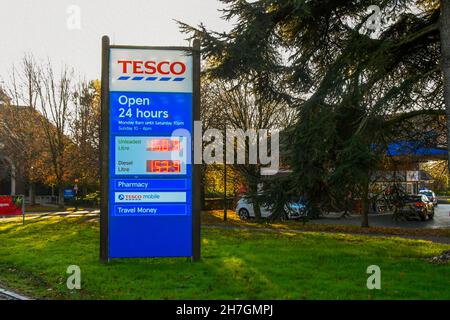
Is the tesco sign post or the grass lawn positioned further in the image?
the tesco sign post

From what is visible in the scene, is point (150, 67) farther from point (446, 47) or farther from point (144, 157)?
point (446, 47)

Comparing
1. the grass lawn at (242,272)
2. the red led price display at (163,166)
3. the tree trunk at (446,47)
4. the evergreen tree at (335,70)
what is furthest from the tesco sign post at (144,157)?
the tree trunk at (446,47)

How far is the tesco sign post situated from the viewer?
10.9m

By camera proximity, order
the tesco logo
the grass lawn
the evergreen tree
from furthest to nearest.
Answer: the tesco logo < the evergreen tree < the grass lawn

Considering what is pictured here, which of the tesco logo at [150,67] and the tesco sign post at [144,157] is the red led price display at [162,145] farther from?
the tesco logo at [150,67]

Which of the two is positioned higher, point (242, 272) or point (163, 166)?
point (163, 166)

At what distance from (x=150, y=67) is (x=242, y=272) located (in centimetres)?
483

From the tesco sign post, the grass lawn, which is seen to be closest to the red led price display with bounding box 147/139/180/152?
the tesco sign post

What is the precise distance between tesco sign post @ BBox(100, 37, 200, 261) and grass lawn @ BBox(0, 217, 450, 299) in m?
0.54

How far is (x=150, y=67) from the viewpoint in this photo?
1104 cm

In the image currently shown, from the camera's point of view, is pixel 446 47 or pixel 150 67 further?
pixel 150 67

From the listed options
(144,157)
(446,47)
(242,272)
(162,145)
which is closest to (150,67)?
(162,145)

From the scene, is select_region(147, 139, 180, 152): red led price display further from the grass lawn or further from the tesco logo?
the grass lawn
